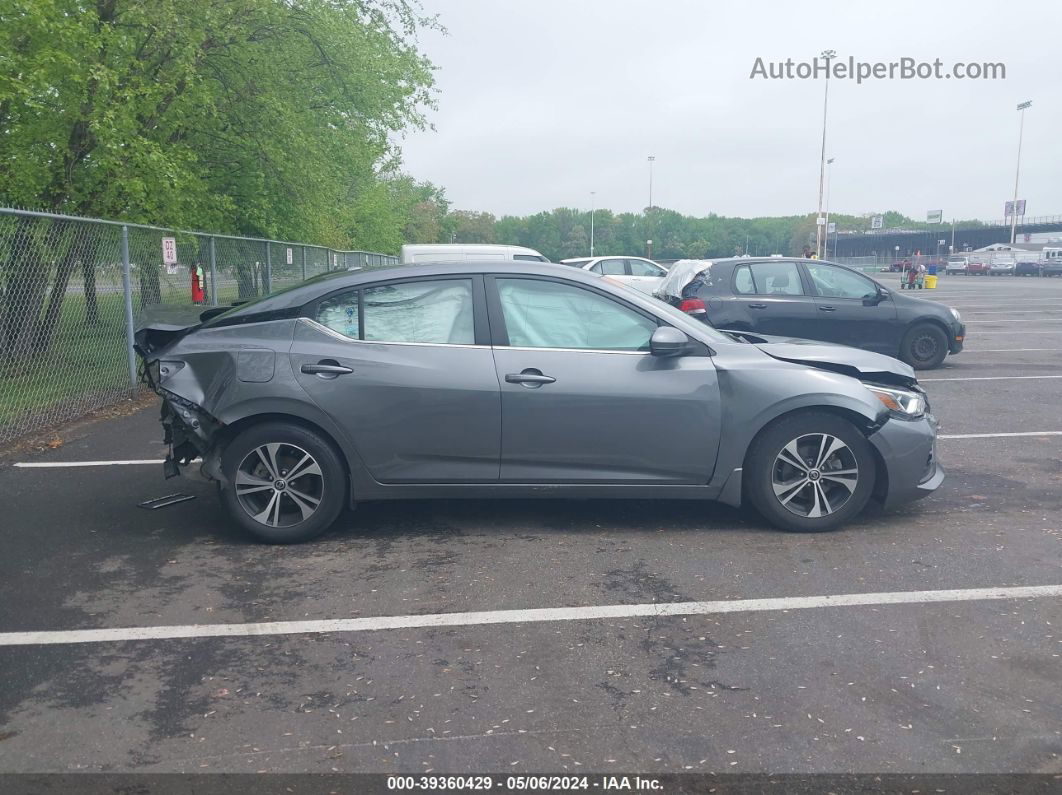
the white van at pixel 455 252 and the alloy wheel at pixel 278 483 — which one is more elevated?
the white van at pixel 455 252

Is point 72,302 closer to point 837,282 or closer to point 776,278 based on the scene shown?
point 776,278

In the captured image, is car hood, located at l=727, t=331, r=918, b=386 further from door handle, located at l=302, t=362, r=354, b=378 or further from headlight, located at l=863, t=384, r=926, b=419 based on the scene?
door handle, located at l=302, t=362, r=354, b=378

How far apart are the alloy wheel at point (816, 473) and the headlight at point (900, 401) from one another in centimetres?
39

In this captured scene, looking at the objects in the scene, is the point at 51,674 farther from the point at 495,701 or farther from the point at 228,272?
the point at 228,272

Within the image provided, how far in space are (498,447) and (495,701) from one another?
213 cm

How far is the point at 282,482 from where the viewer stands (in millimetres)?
5508

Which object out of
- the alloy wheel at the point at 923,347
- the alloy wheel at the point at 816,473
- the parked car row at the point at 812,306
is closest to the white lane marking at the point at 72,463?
the alloy wheel at the point at 816,473

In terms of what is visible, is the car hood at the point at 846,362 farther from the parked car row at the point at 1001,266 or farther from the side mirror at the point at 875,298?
the parked car row at the point at 1001,266

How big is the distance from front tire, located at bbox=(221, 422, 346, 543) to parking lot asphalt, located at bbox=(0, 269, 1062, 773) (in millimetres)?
176

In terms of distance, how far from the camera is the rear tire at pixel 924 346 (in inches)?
532

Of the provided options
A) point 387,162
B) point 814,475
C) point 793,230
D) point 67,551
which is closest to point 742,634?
point 814,475

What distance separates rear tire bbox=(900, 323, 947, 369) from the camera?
13516mm

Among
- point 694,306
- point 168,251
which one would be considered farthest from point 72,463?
point 694,306
